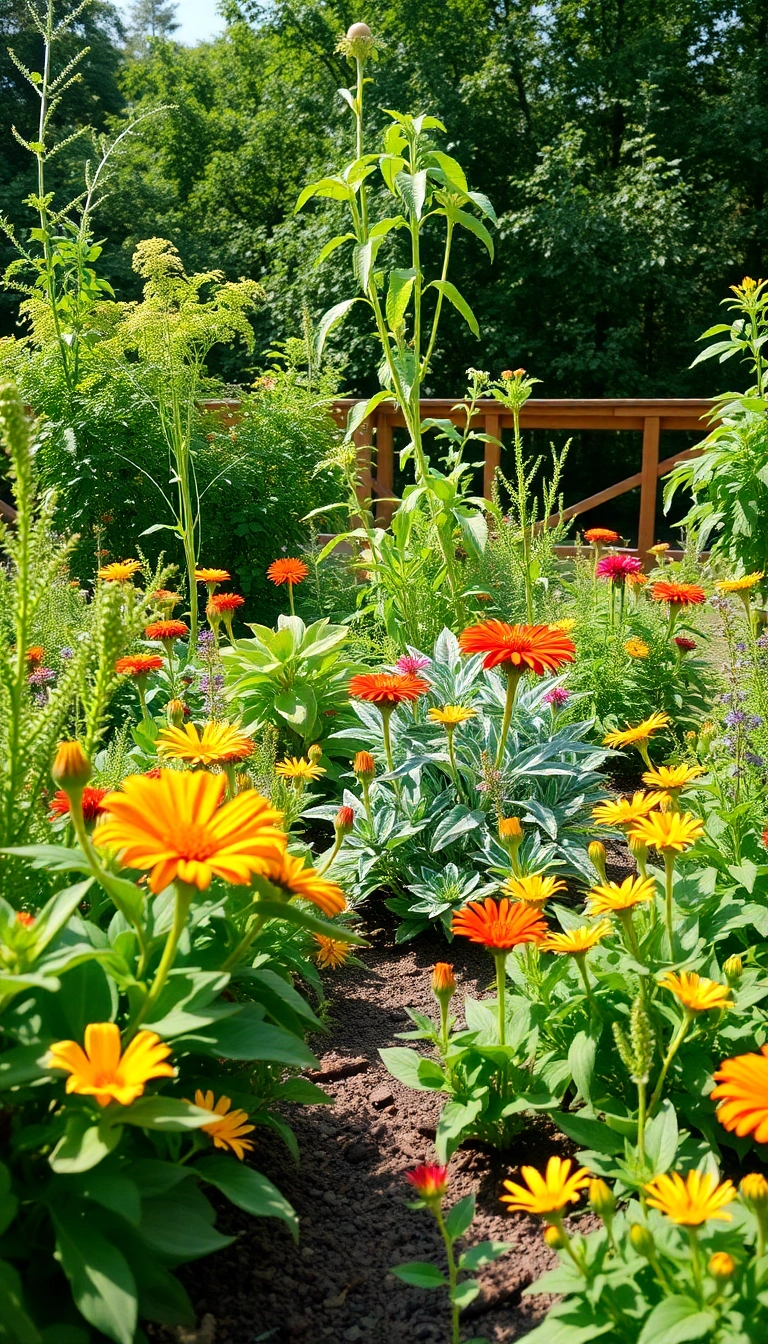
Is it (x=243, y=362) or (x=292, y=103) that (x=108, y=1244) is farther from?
(x=292, y=103)

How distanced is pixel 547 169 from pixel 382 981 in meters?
12.9

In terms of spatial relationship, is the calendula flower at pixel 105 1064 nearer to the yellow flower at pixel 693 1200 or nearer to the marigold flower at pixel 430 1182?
the marigold flower at pixel 430 1182

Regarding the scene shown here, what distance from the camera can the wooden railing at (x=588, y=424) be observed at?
7.15m

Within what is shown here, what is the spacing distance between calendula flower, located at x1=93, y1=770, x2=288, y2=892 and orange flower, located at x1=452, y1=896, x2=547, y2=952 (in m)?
0.37

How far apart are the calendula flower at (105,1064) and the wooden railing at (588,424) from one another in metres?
5.73

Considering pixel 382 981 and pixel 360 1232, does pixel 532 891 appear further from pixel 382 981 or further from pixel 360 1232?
pixel 382 981

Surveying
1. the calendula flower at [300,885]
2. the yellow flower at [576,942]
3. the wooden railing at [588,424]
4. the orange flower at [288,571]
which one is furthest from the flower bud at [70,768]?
the wooden railing at [588,424]

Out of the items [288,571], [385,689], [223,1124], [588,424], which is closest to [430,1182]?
[223,1124]

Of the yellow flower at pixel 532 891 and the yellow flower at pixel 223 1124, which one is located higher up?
the yellow flower at pixel 532 891

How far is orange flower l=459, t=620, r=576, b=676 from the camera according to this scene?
171 cm

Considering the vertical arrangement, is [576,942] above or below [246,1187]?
above

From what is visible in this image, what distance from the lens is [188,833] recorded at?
1054mm

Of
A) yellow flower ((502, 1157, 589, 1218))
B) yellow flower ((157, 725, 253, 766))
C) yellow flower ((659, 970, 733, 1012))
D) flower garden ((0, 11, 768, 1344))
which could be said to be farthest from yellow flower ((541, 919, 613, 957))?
yellow flower ((157, 725, 253, 766))

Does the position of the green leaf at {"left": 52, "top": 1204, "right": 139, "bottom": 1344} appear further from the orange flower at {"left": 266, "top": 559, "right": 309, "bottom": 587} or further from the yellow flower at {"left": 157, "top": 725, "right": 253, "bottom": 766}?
the orange flower at {"left": 266, "top": 559, "right": 309, "bottom": 587}
